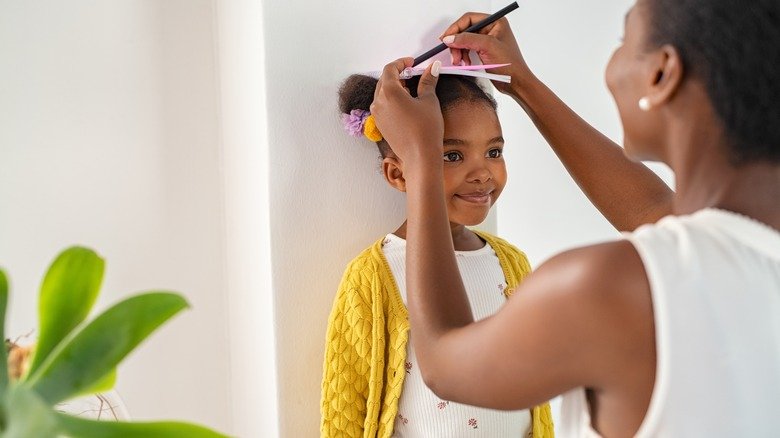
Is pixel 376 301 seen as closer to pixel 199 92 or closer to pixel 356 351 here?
pixel 356 351

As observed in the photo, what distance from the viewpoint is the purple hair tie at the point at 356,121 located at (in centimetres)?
134

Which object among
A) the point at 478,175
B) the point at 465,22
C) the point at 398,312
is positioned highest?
the point at 465,22

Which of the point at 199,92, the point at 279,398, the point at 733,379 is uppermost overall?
→ the point at 199,92

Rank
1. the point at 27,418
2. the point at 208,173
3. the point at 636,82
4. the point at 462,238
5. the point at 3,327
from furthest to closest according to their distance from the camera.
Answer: the point at 208,173 → the point at 462,238 → the point at 636,82 → the point at 3,327 → the point at 27,418

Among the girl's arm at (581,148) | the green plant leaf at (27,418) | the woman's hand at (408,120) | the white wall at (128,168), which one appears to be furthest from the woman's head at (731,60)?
the white wall at (128,168)

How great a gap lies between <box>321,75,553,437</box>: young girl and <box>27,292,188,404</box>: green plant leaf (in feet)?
2.13

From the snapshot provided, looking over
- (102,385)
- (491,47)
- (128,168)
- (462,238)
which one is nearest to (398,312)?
(462,238)

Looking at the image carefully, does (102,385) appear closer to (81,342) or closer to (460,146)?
(81,342)

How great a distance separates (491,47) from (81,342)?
0.85m

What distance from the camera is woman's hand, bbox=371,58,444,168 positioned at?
1038mm

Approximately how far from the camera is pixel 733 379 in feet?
2.25

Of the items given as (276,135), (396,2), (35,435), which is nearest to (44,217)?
(276,135)

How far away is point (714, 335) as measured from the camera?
683 millimetres

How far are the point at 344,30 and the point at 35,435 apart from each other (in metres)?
0.99
